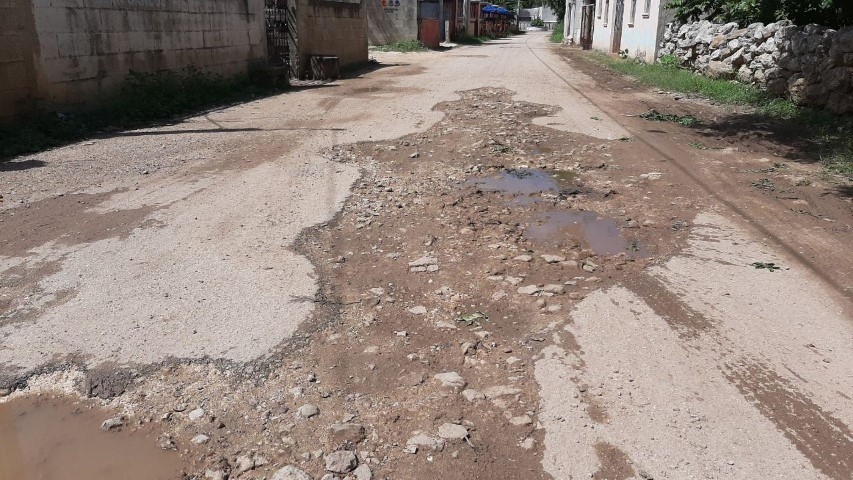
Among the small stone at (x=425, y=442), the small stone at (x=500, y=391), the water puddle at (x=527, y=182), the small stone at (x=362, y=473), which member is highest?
the water puddle at (x=527, y=182)

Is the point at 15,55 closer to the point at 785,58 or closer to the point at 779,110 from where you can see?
the point at 779,110

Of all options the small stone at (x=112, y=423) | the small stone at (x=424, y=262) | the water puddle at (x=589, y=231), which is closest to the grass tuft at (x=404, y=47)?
the water puddle at (x=589, y=231)

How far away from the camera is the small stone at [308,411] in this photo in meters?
2.97

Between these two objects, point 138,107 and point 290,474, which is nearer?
point 290,474

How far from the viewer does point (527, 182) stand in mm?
6914

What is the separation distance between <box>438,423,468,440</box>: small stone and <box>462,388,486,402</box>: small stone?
0.22 m

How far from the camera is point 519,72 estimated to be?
19109 mm

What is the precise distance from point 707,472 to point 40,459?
2.87 m

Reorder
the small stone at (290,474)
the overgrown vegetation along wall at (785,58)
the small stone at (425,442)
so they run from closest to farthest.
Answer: the small stone at (290,474), the small stone at (425,442), the overgrown vegetation along wall at (785,58)

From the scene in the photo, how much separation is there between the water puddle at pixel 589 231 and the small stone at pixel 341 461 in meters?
2.93

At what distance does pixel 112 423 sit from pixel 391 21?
31.8 metres

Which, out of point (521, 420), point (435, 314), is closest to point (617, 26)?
point (435, 314)

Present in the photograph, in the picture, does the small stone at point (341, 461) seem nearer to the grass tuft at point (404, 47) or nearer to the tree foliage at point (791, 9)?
the tree foliage at point (791, 9)

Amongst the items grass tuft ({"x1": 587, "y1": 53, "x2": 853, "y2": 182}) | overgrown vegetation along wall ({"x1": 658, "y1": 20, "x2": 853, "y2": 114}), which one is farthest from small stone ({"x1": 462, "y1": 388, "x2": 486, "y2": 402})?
overgrown vegetation along wall ({"x1": 658, "y1": 20, "x2": 853, "y2": 114})
